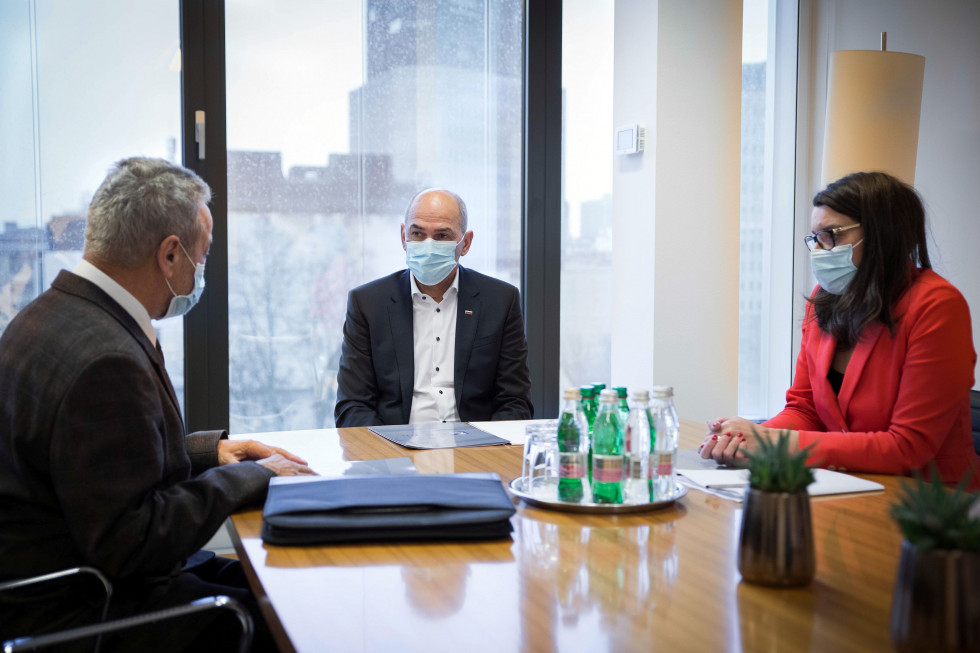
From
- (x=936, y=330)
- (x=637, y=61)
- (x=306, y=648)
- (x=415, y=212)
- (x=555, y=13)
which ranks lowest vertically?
(x=306, y=648)

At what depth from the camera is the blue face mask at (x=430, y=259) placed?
3.17 metres

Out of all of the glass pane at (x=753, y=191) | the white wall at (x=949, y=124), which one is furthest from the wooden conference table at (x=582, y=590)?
the glass pane at (x=753, y=191)

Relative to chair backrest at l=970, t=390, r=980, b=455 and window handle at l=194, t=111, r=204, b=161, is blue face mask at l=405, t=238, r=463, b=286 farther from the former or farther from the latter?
chair backrest at l=970, t=390, r=980, b=455

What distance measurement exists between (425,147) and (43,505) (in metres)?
3.06

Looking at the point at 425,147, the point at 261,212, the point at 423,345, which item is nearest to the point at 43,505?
the point at 423,345

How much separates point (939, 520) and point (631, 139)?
350 centimetres

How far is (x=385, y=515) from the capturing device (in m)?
1.49

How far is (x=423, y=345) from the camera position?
3.24 metres

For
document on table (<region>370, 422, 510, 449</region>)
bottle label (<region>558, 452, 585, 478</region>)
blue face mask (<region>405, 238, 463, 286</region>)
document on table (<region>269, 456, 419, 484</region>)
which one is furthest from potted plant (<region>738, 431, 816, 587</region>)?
blue face mask (<region>405, 238, 463, 286</region>)

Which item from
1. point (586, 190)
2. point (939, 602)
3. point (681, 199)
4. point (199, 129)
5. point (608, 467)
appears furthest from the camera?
point (586, 190)

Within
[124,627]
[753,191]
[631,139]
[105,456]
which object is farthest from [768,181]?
[124,627]

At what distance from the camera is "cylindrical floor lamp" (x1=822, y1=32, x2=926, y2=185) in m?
3.59

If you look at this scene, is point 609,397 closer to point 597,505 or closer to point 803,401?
point 597,505

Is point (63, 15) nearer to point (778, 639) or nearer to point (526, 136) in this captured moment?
point (526, 136)
